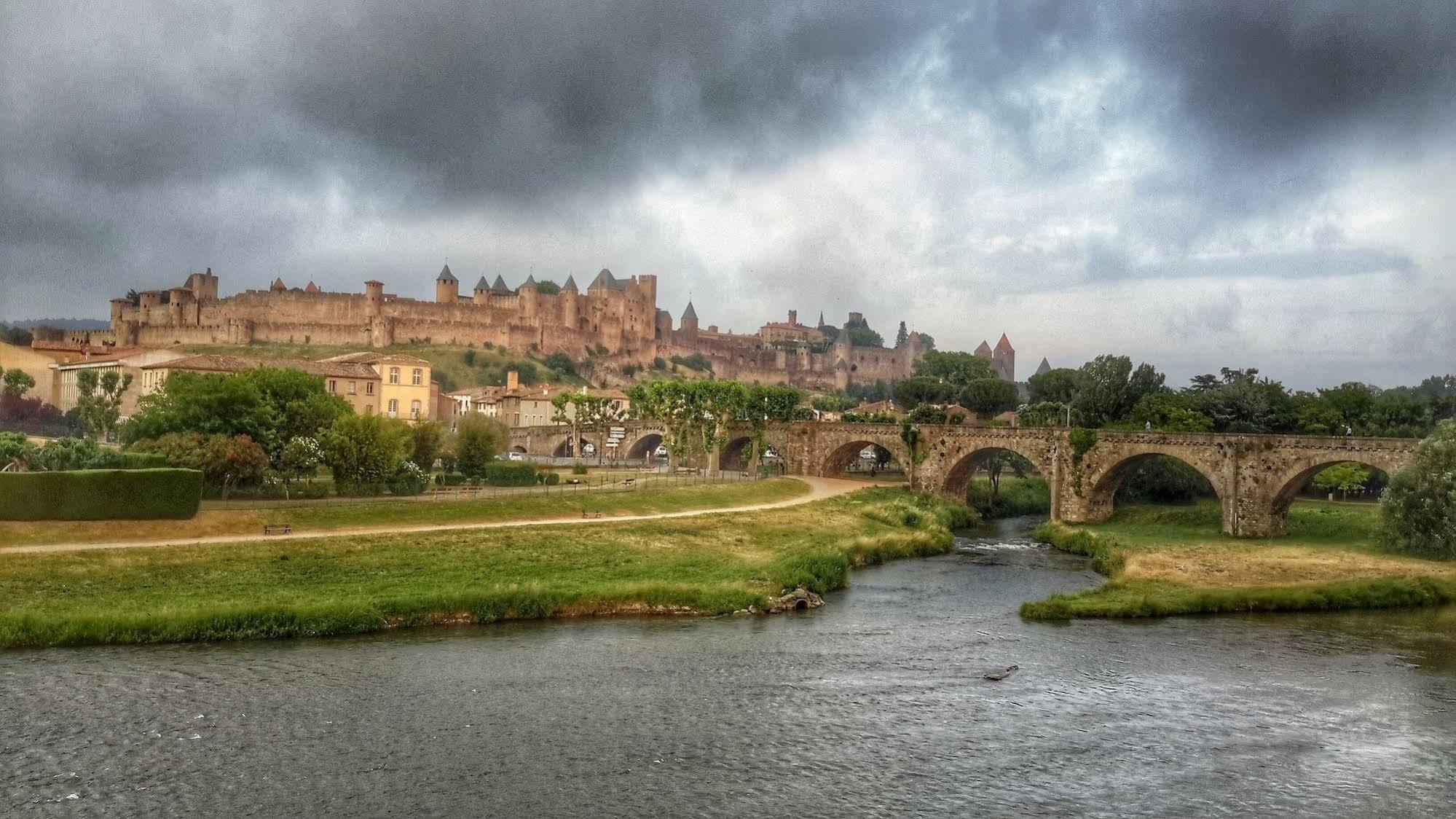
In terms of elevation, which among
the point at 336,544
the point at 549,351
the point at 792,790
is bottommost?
the point at 792,790

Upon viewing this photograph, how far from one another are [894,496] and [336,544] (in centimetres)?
3407

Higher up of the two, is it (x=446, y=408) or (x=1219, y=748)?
(x=446, y=408)

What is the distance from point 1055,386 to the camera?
83688 mm

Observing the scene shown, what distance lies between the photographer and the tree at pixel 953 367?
407ft

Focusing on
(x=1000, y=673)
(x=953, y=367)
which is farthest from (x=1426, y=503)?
(x=953, y=367)

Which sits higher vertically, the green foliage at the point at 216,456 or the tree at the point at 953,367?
the tree at the point at 953,367

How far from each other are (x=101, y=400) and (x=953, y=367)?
90.7 metres

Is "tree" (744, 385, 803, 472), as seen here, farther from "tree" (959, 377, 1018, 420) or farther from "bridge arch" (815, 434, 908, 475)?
"tree" (959, 377, 1018, 420)

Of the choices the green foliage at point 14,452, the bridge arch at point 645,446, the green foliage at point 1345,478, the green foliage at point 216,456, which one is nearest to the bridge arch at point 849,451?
the bridge arch at point 645,446

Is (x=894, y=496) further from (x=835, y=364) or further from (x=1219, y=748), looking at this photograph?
(x=835, y=364)

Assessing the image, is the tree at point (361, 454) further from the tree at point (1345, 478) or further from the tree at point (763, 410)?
the tree at point (1345, 478)

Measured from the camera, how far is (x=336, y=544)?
32.7 m

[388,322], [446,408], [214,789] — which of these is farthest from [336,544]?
[388,322]

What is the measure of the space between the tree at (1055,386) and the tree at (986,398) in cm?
732
